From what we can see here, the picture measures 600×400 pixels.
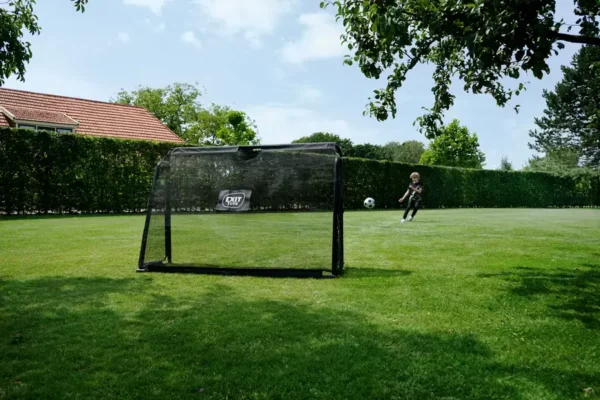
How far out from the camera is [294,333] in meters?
4.07

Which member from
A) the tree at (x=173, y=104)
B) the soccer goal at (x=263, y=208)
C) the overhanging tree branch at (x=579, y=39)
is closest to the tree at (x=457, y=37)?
the overhanging tree branch at (x=579, y=39)

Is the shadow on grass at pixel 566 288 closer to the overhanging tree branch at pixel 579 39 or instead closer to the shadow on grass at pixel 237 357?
the shadow on grass at pixel 237 357

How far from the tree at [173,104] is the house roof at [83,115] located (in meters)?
33.2

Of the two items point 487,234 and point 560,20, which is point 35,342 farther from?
point 487,234

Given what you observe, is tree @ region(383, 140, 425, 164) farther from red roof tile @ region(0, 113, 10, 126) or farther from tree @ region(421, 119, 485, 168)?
red roof tile @ region(0, 113, 10, 126)

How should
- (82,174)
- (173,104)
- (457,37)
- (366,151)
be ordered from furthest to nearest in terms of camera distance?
(366,151) → (173,104) → (82,174) → (457,37)

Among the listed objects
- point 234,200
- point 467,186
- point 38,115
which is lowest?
point 234,200

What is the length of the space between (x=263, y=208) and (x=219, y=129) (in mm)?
56416

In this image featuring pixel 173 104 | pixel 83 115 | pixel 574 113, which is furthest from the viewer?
pixel 173 104

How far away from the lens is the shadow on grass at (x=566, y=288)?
15.9 ft

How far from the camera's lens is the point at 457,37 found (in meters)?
5.79

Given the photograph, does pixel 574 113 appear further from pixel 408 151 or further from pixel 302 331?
pixel 408 151

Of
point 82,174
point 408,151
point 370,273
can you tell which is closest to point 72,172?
point 82,174

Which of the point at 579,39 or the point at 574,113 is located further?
the point at 574,113
